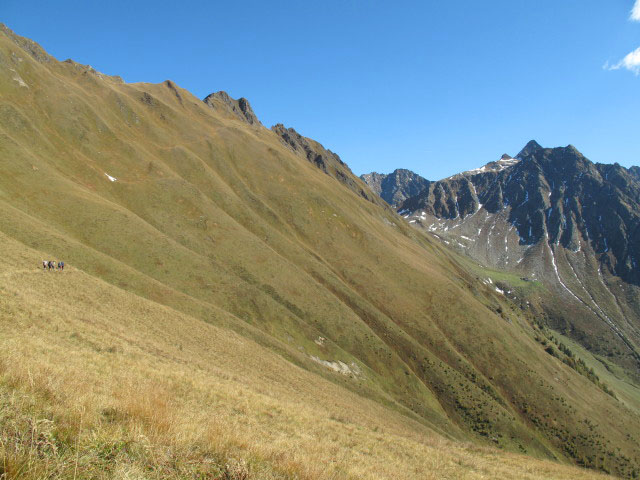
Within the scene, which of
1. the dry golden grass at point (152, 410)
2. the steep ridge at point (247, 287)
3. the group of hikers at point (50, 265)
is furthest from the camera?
the steep ridge at point (247, 287)

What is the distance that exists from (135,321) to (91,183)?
64.9 meters

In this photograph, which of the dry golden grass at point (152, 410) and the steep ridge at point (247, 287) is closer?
the dry golden grass at point (152, 410)

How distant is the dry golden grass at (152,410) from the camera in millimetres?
5484

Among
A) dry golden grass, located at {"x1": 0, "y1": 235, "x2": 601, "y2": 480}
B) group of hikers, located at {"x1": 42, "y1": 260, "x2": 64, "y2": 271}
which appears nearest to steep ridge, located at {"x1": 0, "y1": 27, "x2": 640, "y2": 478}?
dry golden grass, located at {"x1": 0, "y1": 235, "x2": 601, "y2": 480}

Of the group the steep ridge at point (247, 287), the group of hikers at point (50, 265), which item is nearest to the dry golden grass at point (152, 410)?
the steep ridge at point (247, 287)

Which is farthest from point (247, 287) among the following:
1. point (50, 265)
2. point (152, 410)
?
point (152, 410)

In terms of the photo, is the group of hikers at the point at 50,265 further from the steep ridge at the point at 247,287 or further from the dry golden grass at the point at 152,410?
the steep ridge at the point at 247,287

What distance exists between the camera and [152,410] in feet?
24.5

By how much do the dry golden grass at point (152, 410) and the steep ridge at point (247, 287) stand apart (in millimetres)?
518

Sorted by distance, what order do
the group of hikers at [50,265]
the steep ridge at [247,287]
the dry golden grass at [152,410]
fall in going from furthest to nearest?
the steep ridge at [247,287], the group of hikers at [50,265], the dry golden grass at [152,410]

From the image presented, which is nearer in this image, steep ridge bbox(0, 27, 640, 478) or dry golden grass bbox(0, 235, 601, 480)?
dry golden grass bbox(0, 235, 601, 480)

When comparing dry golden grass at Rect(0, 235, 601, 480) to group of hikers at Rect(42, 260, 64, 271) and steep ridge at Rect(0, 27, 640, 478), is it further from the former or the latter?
group of hikers at Rect(42, 260, 64, 271)

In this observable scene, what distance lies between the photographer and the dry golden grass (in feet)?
18.0

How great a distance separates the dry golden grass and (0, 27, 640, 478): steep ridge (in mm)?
518
